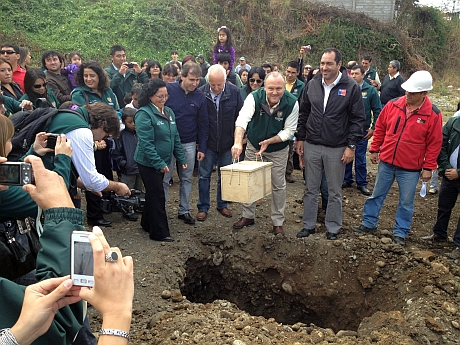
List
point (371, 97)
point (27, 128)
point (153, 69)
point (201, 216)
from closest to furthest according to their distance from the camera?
point (27, 128) → point (201, 216) → point (371, 97) → point (153, 69)

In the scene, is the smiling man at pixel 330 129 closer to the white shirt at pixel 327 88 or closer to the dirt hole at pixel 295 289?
the white shirt at pixel 327 88

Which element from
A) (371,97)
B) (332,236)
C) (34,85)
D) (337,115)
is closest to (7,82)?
(34,85)

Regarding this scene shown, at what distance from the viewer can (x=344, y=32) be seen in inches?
796

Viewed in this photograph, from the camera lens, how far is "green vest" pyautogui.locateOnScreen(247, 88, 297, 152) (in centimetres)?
513

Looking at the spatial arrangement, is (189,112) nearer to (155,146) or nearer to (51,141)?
(155,146)

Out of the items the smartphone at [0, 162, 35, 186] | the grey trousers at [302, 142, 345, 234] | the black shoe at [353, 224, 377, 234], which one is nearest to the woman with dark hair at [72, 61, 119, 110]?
the grey trousers at [302, 142, 345, 234]

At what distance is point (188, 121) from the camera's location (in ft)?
18.3

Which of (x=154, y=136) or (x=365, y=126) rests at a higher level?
(x=154, y=136)

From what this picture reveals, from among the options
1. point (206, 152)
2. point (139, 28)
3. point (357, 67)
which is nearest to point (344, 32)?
point (139, 28)

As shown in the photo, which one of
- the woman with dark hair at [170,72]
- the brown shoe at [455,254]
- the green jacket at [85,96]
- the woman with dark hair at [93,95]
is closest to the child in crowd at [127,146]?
the woman with dark hair at [93,95]

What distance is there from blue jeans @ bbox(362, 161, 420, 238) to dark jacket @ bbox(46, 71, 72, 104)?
4469 mm

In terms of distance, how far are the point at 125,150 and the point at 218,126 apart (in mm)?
1329

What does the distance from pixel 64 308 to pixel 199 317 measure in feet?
6.86

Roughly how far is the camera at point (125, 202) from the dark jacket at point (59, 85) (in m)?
1.71
